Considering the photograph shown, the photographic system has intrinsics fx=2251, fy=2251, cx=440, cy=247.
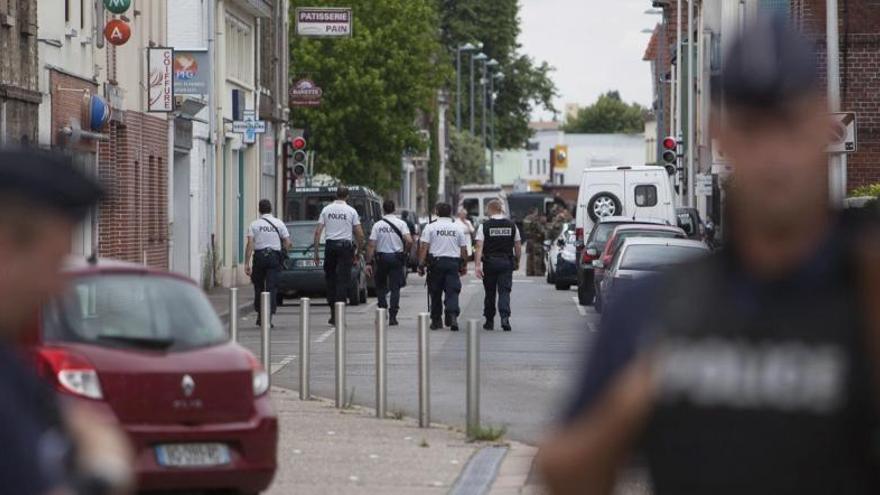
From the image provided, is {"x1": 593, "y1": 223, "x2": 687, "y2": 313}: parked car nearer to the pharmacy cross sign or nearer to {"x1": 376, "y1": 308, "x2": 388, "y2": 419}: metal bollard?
the pharmacy cross sign

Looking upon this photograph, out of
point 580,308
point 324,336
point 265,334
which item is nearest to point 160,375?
→ point 265,334

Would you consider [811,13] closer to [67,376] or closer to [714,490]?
[67,376]

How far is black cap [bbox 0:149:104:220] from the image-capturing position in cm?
367

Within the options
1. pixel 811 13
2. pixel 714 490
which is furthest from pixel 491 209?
pixel 714 490

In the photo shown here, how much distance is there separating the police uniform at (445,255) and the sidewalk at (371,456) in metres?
11.1

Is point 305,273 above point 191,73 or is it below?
below

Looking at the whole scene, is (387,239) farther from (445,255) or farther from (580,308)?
(580,308)

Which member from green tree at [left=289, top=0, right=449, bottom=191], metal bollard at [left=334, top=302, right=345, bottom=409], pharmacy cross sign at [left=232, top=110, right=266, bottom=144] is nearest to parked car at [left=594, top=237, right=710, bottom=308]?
metal bollard at [left=334, top=302, right=345, bottom=409]

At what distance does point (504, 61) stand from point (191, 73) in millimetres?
79733

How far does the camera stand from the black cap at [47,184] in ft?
12.0

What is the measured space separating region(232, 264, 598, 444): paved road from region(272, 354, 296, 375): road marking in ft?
0.03

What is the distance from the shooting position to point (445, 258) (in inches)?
1141

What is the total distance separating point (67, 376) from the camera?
Result: 1092 cm

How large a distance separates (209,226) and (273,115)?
12744 millimetres
